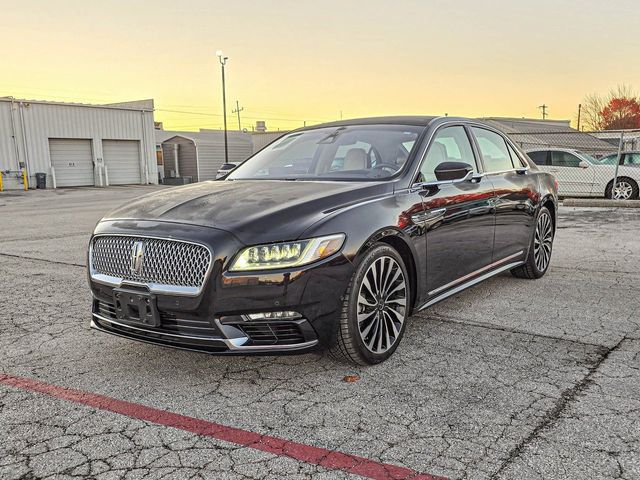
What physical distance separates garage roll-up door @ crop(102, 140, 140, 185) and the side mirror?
33141 mm

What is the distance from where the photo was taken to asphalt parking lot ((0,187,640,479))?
2488 millimetres

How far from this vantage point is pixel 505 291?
5.57 metres

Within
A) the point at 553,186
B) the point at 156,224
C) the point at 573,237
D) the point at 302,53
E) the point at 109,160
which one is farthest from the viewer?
the point at 109,160

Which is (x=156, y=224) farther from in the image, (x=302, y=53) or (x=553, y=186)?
(x=302, y=53)

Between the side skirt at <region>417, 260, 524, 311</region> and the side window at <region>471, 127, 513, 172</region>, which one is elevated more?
the side window at <region>471, 127, 513, 172</region>

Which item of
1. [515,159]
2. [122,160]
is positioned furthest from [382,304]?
[122,160]

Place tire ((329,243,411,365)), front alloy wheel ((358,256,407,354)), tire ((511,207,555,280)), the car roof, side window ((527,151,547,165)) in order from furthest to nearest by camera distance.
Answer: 1. side window ((527,151,547,165))
2. tire ((511,207,555,280))
3. the car roof
4. front alloy wheel ((358,256,407,354))
5. tire ((329,243,411,365))

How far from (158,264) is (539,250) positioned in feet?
14.2

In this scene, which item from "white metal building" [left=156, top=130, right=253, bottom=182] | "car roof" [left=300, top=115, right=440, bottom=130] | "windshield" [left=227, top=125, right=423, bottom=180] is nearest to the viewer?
"windshield" [left=227, top=125, right=423, bottom=180]

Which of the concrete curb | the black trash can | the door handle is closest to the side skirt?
the door handle

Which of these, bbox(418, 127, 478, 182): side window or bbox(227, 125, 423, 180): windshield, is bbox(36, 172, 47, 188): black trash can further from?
bbox(418, 127, 478, 182): side window

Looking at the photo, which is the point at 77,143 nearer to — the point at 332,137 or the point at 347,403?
the point at 332,137

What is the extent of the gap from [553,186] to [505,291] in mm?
1639

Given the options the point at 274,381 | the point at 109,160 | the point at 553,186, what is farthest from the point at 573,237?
the point at 109,160
